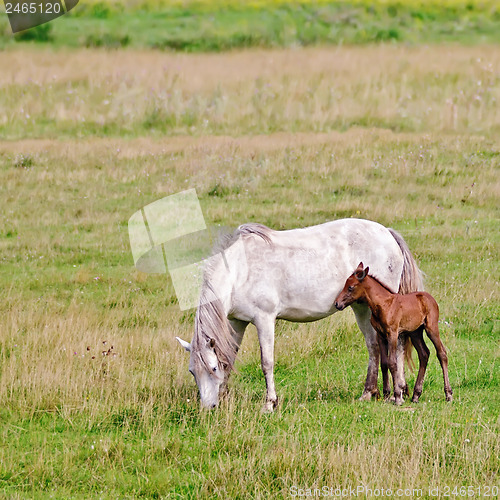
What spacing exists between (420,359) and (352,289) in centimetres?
103

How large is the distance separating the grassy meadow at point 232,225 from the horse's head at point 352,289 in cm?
103

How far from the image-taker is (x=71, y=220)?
16.9 meters

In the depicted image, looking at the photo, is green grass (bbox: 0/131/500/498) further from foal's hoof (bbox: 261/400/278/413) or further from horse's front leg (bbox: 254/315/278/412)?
horse's front leg (bbox: 254/315/278/412)

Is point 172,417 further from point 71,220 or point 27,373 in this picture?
point 71,220

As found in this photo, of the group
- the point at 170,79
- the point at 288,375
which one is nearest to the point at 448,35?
the point at 170,79

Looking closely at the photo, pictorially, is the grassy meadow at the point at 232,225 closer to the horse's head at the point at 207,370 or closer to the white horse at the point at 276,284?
the horse's head at the point at 207,370

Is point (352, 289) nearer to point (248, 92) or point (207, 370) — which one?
point (207, 370)

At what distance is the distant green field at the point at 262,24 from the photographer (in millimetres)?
33094

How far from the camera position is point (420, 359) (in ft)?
25.6

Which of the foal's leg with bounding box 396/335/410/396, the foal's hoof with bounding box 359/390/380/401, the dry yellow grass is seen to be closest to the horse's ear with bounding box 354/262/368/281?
the foal's leg with bounding box 396/335/410/396

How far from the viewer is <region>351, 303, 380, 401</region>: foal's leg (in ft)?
26.0

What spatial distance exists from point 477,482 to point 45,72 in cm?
2482

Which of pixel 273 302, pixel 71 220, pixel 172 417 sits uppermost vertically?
pixel 273 302

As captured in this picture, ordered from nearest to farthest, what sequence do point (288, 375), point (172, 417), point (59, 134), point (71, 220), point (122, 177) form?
point (172, 417), point (288, 375), point (71, 220), point (122, 177), point (59, 134)
